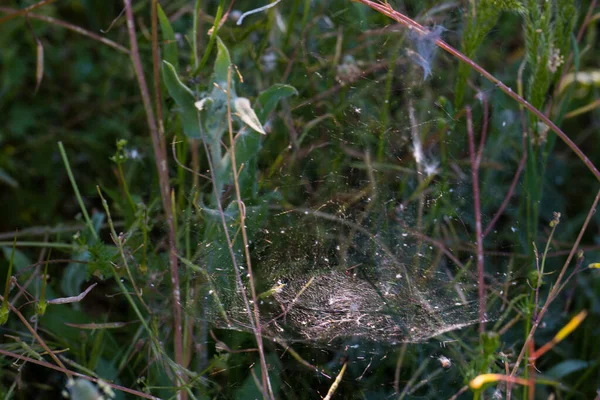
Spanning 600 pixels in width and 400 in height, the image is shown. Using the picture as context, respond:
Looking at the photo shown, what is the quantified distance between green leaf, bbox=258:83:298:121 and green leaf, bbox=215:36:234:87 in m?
0.09

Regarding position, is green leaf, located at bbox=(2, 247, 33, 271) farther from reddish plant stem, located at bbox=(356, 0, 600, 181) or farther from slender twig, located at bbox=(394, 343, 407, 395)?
reddish plant stem, located at bbox=(356, 0, 600, 181)

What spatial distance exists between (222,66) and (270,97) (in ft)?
0.45

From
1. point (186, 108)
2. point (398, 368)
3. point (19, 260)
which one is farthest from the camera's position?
point (19, 260)

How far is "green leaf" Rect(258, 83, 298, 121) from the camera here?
4.67ft

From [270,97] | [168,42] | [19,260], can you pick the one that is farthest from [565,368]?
[19,260]

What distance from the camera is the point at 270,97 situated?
144 centimetres

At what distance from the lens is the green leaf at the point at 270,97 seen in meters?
1.42

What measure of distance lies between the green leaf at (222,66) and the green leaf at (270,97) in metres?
0.09

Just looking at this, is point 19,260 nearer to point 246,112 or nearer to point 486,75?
point 246,112

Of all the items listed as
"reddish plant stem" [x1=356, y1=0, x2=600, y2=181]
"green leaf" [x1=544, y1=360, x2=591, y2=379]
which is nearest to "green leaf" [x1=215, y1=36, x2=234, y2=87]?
"reddish plant stem" [x1=356, y1=0, x2=600, y2=181]

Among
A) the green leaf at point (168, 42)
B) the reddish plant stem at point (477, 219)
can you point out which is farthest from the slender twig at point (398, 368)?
the green leaf at point (168, 42)

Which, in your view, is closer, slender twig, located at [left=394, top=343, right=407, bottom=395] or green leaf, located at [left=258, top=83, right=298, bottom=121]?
slender twig, located at [left=394, top=343, right=407, bottom=395]

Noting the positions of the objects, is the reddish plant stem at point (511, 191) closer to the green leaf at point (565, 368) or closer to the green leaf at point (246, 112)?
the green leaf at point (565, 368)

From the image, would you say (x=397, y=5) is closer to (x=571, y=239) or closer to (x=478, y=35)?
(x=478, y=35)
